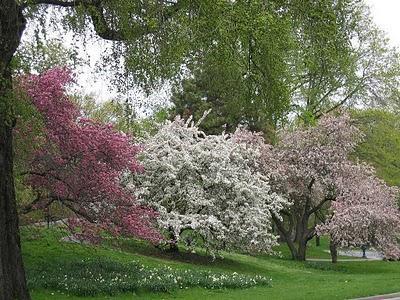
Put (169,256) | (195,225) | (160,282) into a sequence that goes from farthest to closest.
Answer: (169,256) → (195,225) → (160,282)

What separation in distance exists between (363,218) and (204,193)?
8512 mm

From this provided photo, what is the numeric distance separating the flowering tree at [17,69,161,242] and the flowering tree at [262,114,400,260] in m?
12.6

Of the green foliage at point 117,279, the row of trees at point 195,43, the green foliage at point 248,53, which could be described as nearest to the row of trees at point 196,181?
the green foliage at point 117,279

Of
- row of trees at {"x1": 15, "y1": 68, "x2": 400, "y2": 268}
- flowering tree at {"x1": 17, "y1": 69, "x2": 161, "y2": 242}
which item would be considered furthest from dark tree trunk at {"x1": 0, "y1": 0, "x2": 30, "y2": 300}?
flowering tree at {"x1": 17, "y1": 69, "x2": 161, "y2": 242}

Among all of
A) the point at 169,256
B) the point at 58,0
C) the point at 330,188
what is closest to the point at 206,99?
the point at 330,188

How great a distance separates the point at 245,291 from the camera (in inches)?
603

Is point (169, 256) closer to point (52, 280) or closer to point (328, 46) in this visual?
point (52, 280)

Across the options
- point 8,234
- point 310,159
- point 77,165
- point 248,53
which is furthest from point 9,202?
point 310,159

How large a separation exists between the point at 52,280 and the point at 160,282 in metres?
2.70

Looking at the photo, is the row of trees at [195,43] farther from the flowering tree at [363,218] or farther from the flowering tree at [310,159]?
the flowering tree at [310,159]

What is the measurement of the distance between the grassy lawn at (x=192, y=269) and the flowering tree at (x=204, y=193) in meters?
1.02

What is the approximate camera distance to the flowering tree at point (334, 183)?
25.4 metres

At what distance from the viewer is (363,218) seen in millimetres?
25062

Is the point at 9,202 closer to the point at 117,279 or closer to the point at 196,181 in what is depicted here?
the point at 117,279
